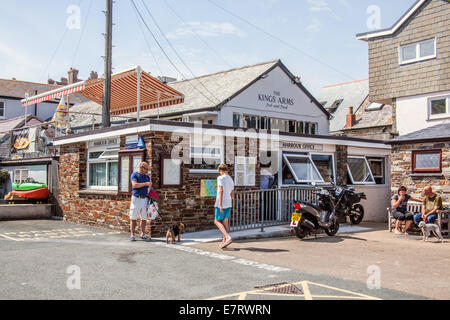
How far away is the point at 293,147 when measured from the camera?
14.6 meters

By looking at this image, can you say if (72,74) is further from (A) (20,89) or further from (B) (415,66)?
(B) (415,66)

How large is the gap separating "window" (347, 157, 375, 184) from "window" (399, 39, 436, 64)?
6.93 m

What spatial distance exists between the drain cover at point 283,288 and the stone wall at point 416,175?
8898mm

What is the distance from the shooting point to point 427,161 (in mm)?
13805

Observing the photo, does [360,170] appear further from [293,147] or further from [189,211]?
[189,211]

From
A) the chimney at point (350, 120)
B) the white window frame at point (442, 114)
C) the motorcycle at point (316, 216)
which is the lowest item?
the motorcycle at point (316, 216)

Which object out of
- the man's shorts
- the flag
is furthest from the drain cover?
the flag

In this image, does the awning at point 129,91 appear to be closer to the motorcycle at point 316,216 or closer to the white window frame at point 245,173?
the white window frame at point 245,173

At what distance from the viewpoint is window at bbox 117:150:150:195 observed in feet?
38.5

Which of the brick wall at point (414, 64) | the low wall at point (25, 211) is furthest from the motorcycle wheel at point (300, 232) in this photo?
the brick wall at point (414, 64)

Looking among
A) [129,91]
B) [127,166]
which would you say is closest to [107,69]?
[129,91]

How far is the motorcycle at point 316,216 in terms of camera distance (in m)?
11.2

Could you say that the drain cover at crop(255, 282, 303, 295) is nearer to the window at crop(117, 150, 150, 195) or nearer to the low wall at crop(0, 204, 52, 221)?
the window at crop(117, 150, 150, 195)
